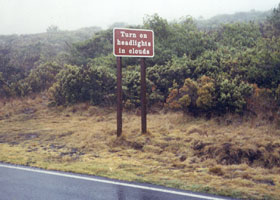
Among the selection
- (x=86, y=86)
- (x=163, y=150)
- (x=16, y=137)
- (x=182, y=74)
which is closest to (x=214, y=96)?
(x=182, y=74)

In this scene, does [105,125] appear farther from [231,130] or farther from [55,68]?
[55,68]

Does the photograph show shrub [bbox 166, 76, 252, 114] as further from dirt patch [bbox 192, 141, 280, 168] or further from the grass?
dirt patch [bbox 192, 141, 280, 168]

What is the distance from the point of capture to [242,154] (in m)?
8.22

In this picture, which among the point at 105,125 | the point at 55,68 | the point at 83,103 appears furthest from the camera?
the point at 55,68

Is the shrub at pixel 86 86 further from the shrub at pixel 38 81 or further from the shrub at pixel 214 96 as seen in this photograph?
the shrub at pixel 214 96

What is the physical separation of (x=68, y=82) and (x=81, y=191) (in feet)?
35.8

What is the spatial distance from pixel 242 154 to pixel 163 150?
219cm

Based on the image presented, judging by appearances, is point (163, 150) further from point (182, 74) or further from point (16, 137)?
point (182, 74)

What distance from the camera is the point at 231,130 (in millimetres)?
10219

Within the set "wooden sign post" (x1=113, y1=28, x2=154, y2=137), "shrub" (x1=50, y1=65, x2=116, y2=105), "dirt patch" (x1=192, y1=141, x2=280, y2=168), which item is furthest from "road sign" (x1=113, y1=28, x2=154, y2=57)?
"shrub" (x1=50, y1=65, x2=116, y2=105)

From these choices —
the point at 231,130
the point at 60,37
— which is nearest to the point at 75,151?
the point at 231,130

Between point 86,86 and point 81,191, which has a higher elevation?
point 86,86

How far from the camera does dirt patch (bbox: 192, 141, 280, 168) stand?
7812mm

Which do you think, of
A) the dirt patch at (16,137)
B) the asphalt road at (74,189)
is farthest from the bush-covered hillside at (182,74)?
the asphalt road at (74,189)
